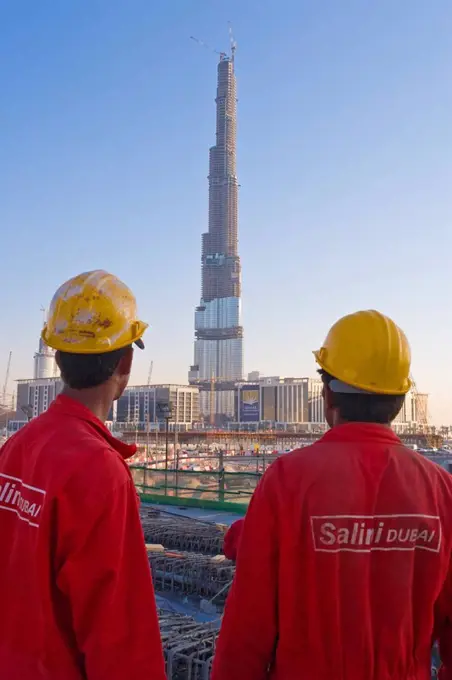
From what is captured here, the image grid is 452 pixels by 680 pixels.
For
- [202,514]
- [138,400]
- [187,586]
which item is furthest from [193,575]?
[138,400]

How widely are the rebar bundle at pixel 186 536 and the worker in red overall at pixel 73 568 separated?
24.0ft

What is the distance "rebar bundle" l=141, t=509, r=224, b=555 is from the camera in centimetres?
912

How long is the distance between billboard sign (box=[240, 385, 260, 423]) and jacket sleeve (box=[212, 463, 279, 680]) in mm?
150640

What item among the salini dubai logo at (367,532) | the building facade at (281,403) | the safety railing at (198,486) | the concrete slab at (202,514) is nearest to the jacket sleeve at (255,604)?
the salini dubai logo at (367,532)

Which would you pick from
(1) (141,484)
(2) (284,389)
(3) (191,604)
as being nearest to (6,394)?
(2) (284,389)

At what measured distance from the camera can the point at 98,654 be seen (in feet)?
5.86

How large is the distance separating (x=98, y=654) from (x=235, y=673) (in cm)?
54

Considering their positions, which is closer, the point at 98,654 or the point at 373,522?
the point at 98,654

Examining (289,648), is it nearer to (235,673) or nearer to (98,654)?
(235,673)

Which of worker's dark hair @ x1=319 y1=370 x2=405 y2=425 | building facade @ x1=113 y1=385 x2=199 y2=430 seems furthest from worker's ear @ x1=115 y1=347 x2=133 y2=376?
building facade @ x1=113 y1=385 x2=199 y2=430

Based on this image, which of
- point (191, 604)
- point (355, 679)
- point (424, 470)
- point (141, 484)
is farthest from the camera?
point (141, 484)

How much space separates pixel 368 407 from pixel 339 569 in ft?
2.01

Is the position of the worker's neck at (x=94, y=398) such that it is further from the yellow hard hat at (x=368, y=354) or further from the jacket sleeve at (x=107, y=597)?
the yellow hard hat at (x=368, y=354)

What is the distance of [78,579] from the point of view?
6.02ft
